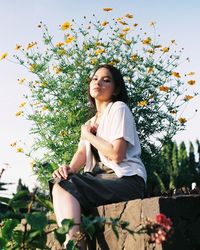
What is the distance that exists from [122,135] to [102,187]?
12.4 inches

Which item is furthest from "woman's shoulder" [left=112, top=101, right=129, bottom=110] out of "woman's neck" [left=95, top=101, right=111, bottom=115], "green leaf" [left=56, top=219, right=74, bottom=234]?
"green leaf" [left=56, top=219, right=74, bottom=234]

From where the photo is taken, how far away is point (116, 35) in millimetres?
7570

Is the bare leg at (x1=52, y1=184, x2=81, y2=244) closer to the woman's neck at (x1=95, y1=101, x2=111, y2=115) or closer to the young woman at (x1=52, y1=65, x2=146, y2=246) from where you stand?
the young woman at (x1=52, y1=65, x2=146, y2=246)

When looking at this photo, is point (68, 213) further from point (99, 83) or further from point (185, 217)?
point (99, 83)

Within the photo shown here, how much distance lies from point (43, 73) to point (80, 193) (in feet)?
15.1

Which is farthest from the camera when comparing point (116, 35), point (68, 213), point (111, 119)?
point (116, 35)

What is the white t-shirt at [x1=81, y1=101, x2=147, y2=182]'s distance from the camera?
317cm

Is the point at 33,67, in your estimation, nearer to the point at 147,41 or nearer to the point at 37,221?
the point at 147,41

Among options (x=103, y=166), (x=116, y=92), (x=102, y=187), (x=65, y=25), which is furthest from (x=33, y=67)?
(x=102, y=187)

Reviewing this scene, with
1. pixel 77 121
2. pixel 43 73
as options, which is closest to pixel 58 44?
pixel 43 73

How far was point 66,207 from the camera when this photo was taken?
2861 mm

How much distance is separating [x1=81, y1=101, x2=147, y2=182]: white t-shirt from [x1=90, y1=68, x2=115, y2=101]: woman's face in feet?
0.56

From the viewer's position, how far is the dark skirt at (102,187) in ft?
9.80

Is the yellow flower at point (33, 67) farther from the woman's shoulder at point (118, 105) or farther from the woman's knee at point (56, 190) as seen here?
the woman's knee at point (56, 190)
